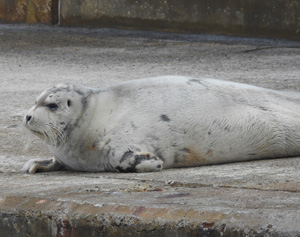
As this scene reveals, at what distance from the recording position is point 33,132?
4.34 m

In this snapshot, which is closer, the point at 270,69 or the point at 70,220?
the point at 70,220

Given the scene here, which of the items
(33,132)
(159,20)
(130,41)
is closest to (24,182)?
(33,132)

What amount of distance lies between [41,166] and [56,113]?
33 centimetres

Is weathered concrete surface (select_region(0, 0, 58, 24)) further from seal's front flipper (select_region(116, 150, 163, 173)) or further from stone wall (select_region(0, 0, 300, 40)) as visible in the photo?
seal's front flipper (select_region(116, 150, 163, 173))

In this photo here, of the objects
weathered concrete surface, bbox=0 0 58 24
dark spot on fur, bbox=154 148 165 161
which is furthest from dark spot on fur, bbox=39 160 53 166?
weathered concrete surface, bbox=0 0 58 24

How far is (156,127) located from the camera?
4.32 metres

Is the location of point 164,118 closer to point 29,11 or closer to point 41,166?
point 41,166

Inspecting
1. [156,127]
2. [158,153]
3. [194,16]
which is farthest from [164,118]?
[194,16]

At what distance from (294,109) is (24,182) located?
165cm

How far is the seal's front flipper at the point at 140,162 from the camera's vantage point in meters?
4.21

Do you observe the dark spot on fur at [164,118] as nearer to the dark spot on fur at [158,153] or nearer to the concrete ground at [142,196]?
the dark spot on fur at [158,153]

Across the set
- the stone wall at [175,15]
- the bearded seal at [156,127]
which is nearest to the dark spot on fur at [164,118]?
the bearded seal at [156,127]

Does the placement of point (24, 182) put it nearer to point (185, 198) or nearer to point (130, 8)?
point (185, 198)

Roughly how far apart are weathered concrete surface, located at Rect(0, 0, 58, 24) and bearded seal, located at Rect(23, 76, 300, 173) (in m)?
7.94
